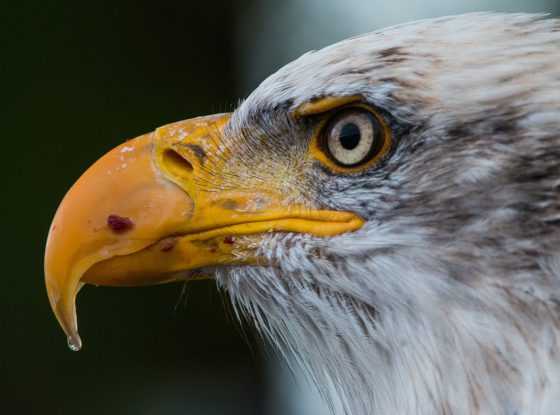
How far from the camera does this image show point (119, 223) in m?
2.17

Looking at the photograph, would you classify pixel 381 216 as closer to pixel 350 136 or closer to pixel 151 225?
pixel 350 136

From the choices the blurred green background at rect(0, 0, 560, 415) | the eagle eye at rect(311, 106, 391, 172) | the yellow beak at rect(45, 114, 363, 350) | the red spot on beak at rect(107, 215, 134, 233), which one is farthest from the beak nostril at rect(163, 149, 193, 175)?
the blurred green background at rect(0, 0, 560, 415)

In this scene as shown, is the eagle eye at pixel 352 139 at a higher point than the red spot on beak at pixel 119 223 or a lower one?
higher

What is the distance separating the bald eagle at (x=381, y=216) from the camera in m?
1.92

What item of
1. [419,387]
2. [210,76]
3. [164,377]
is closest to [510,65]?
[419,387]

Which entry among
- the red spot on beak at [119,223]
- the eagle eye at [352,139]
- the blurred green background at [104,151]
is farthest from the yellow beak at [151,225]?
the blurred green background at [104,151]

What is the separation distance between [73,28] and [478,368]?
440 centimetres

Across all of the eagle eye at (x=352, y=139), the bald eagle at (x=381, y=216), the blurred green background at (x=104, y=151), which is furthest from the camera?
the blurred green background at (x=104, y=151)

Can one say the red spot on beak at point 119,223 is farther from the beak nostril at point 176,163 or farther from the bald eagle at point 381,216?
the beak nostril at point 176,163

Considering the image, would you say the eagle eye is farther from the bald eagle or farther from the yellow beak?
the yellow beak

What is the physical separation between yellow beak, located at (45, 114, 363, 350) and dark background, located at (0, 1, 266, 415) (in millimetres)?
3335

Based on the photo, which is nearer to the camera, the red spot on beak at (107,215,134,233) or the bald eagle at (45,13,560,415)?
the bald eagle at (45,13,560,415)

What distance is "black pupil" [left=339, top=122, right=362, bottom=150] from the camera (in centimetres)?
211

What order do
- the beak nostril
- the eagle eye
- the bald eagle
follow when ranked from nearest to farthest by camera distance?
1. the bald eagle
2. the eagle eye
3. the beak nostril
